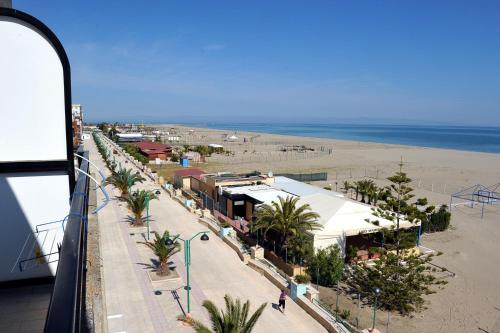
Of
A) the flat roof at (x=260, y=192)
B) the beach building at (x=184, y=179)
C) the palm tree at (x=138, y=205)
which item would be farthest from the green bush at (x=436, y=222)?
the beach building at (x=184, y=179)

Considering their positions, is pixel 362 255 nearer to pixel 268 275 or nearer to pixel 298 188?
pixel 268 275

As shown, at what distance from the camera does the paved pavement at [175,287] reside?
1062 cm

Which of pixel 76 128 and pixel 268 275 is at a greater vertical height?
pixel 76 128

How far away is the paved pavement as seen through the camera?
10.6 metres

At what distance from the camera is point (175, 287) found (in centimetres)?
1266

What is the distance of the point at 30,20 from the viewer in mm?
3510

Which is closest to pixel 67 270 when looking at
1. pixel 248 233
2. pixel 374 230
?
pixel 374 230

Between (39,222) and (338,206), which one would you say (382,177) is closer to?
(338,206)

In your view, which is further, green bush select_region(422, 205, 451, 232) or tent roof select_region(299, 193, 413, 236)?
green bush select_region(422, 205, 451, 232)

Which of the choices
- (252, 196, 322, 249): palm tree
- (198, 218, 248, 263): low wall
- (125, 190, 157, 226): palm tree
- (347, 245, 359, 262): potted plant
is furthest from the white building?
(125, 190, 157, 226): palm tree

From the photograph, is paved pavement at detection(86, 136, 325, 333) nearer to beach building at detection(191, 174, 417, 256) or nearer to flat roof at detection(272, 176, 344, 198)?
beach building at detection(191, 174, 417, 256)

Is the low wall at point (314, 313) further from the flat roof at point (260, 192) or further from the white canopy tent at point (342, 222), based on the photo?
the flat roof at point (260, 192)

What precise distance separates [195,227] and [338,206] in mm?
7422

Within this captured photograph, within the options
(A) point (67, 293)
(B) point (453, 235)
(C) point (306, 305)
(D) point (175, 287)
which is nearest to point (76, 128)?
(D) point (175, 287)
